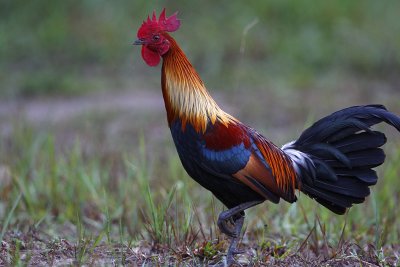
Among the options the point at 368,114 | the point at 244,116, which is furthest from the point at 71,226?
the point at 244,116

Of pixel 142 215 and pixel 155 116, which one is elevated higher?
pixel 155 116

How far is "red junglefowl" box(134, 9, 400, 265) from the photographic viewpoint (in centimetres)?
432

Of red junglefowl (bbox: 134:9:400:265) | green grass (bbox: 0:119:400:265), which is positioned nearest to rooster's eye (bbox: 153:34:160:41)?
red junglefowl (bbox: 134:9:400:265)

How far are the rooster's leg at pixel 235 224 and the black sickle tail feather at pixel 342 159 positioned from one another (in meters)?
0.40

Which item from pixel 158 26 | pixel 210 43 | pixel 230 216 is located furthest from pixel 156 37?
pixel 210 43

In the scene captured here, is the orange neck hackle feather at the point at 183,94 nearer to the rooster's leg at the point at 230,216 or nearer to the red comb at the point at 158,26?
the red comb at the point at 158,26

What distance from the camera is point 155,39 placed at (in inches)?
172

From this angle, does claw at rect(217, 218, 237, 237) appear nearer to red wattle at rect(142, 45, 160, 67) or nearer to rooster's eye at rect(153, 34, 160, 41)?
red wattle at rect(142, 45, 160, 67)

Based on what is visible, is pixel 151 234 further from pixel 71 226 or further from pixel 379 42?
pixel 379 42

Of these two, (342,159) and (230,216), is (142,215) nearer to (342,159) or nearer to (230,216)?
(230,216)

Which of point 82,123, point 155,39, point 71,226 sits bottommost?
point 71,226

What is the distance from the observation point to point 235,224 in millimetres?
4625

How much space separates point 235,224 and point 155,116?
14.6ft

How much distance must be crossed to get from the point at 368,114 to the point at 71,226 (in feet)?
8.50
